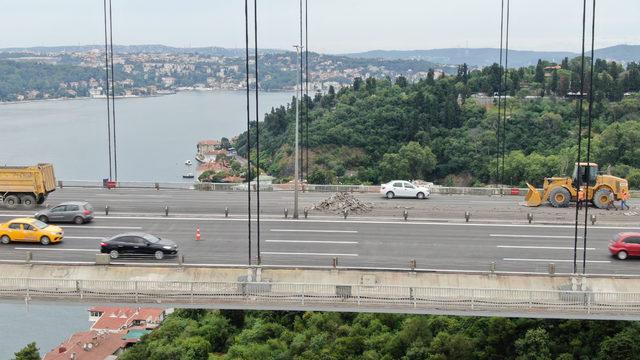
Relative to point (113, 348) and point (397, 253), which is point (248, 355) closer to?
point (397, 253)

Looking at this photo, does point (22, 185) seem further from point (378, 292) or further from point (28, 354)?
point (28, 354)

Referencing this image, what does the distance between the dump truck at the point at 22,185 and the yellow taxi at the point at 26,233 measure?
679 centimetres

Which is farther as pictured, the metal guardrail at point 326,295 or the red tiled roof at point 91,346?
the red tiled roof at point 91,346

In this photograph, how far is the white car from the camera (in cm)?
4294

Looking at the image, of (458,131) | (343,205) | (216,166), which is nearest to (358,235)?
(343,205)

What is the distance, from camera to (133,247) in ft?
94.9

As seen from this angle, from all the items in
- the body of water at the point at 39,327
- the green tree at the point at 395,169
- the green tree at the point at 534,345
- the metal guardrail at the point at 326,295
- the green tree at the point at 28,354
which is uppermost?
the metal guardrail at the point at 326,295

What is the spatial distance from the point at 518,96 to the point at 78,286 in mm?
83380

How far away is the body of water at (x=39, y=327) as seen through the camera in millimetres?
82200

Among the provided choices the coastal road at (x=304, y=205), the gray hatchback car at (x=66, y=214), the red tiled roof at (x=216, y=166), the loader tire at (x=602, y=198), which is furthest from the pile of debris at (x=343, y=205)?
the red tiled roof at (x=216, y=166)

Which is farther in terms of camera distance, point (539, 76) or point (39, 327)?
point (539, 76)

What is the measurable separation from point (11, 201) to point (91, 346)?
125 feet

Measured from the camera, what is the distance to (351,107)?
96688mm

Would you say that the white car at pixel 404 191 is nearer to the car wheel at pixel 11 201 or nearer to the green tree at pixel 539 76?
the car wheel at pixel 11 201
